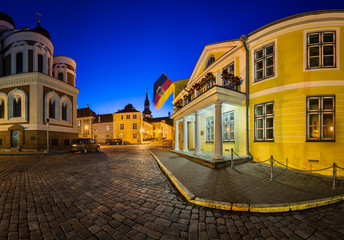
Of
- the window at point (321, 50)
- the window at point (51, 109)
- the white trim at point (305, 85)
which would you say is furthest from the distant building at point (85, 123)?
the window at point (321, 50)

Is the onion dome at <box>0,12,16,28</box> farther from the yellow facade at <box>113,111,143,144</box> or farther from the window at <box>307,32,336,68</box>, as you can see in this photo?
the window at <box>307,32,336,68</box>

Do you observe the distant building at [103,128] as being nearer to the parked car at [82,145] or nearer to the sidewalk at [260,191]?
the parked car at [82,145]

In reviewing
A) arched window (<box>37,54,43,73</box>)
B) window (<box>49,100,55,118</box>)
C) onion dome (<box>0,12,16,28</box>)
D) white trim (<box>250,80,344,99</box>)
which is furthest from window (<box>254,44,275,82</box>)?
onion dome (<box>0,12,16,28</box>)

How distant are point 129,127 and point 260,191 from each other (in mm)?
43398

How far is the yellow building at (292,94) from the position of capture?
22.7 feet

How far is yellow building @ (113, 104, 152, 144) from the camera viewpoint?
4459 cm

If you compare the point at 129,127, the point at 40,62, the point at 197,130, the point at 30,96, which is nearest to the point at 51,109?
the point at 30,96

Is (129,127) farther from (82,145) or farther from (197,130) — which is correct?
(197,130)

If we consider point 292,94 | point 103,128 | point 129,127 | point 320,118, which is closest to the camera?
point 320,118

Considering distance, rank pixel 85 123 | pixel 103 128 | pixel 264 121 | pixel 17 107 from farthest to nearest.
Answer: pixel 85 123 → pixel 103 128 → pixel 17 107 → pixel 264 121

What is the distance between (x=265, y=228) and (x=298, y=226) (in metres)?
0.74

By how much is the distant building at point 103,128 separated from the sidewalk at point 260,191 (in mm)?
46300

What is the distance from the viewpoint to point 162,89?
14594 mm

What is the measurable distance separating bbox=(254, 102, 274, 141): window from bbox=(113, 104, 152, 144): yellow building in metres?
38.4
